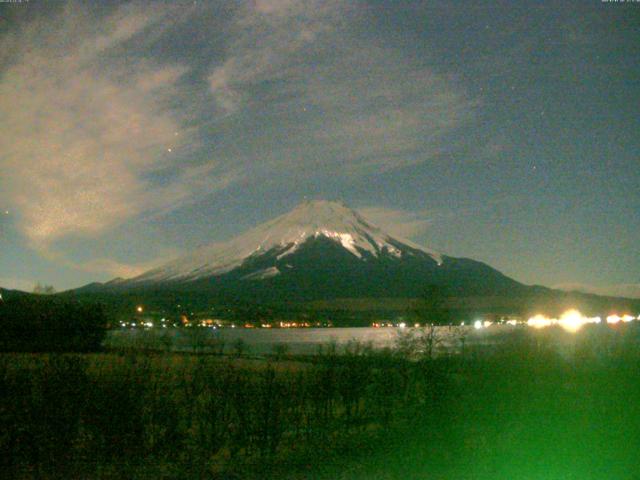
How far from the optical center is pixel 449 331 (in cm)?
2267

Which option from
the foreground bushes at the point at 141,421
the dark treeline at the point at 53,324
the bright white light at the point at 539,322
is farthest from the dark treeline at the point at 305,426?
the dark treeline at the point at 53,324

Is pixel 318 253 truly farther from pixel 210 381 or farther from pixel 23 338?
pixel 210 381

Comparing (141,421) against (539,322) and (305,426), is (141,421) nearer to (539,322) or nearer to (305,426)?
(305,426)

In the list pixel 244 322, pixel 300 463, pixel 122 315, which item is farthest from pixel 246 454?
pixel 244 322

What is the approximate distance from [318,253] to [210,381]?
128468 millimetres

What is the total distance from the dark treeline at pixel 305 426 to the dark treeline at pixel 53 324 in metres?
25.2

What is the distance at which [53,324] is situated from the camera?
1438 inches

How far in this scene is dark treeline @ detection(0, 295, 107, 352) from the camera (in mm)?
34938

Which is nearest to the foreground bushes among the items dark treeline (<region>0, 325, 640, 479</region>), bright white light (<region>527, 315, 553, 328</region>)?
dark treeline (<region>0, 325, 640, 479</region>)

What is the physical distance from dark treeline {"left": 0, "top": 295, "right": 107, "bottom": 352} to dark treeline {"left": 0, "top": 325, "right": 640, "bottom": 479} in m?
25.2

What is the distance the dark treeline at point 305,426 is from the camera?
761 cm

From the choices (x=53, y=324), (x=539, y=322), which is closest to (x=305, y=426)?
(x=53, y=324)

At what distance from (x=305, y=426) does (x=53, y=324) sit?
29329 mm

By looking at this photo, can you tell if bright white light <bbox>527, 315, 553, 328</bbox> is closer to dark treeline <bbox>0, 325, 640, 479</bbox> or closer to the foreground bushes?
dark treeline <bbox>0, 325, 640, 479</bbox>
